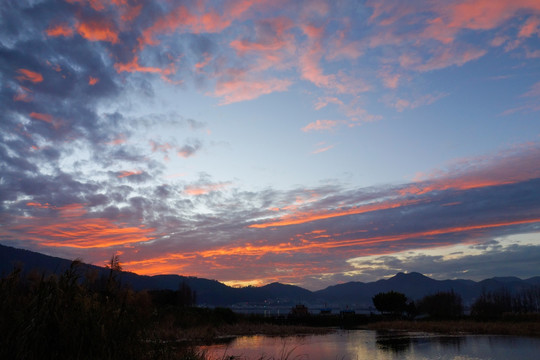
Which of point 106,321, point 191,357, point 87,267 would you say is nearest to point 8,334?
point 106,321

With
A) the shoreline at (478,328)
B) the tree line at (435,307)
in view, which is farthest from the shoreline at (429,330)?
the tree line at (435,307)

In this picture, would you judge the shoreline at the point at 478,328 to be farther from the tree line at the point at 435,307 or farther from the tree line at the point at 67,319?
the tree line at the point at 67,319

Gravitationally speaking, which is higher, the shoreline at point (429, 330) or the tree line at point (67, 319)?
the tree line at point (67, 319)

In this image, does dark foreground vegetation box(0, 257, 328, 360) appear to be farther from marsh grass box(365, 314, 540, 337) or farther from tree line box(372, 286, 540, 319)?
tree line box(372, 286, 540, 319)

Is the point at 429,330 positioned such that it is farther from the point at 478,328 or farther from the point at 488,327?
the point at 488,327

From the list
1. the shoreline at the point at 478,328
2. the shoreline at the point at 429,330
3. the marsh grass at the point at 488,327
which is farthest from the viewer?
the marsh grass at the point at 488,327

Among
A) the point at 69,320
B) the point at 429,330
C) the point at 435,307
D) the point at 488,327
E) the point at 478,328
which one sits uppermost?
the point at 435,307

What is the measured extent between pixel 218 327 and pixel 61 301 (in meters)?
47.1

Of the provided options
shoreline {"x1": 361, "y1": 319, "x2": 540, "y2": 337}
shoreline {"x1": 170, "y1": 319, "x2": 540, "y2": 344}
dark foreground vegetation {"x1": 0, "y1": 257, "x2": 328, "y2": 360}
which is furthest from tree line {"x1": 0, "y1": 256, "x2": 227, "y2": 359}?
shoreline {"x1": 361, "y1": 319, "x2": 540, "y2": 337}

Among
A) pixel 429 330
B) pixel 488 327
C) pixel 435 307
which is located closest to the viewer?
pixel 488 327

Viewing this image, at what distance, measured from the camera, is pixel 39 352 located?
5613 millimetres

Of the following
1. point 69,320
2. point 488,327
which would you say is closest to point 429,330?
point 488,327

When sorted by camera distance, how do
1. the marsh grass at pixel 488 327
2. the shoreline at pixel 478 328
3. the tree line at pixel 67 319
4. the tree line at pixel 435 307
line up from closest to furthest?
the tree line at pixel 67 319, the shoreline at pixel 478 328, the marsh grass at pixel 488 327, the tree line at pixel 435 307

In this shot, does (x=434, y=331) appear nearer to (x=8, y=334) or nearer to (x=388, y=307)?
(x=388, y=307)
